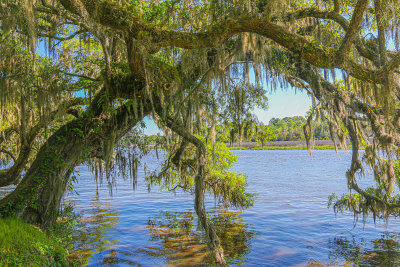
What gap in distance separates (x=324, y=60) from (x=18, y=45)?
24.0 feet

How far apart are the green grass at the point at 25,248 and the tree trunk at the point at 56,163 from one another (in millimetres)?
713

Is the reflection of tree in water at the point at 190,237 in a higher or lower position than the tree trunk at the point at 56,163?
lower

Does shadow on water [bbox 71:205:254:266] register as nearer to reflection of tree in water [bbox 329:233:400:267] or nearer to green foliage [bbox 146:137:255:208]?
green foliage [bbox 146:137:255:208]

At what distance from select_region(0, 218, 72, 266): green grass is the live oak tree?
109cm

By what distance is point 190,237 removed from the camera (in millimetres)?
9984

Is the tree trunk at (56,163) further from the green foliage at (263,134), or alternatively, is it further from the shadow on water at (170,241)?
the green foliage at (263,134)

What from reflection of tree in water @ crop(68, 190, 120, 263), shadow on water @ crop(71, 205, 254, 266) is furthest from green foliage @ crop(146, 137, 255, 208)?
reflection of tree in water @ crop(68, 190, 120, 263)

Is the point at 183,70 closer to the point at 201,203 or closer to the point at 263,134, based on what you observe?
the point at 201,203

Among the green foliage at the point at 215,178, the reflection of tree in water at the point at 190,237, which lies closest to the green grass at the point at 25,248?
the reflection of tree in water at the point at 190,237

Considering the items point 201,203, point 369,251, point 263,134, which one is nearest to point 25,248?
point 201,203

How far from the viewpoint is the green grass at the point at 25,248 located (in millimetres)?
4196

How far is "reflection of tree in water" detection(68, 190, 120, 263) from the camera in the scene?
28.1ft

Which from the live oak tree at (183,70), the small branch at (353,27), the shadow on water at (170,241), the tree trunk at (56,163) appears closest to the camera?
the small branch at (353,27)

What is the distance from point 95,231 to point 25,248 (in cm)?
653
